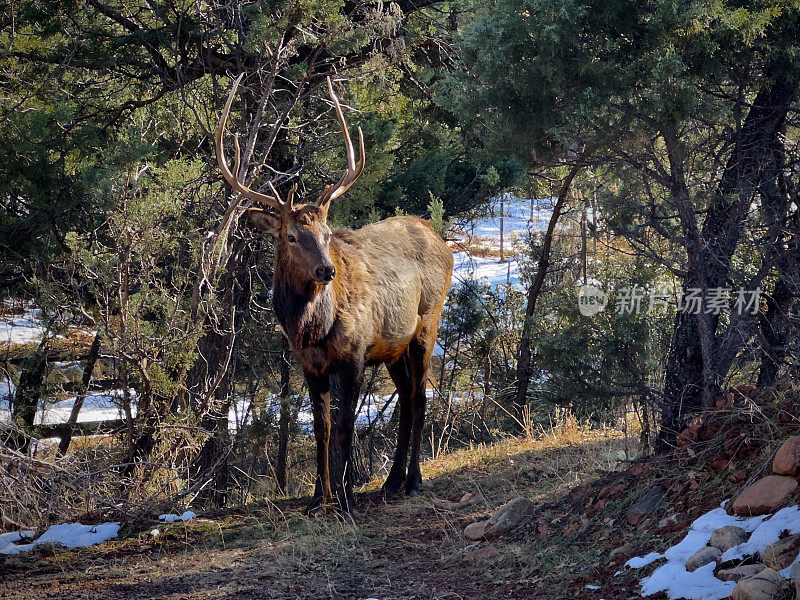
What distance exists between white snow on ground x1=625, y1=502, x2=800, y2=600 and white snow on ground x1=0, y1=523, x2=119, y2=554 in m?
4.37

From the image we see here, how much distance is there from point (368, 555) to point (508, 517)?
1113 mm

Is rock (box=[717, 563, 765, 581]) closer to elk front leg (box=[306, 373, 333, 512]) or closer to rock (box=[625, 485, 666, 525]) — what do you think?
rock (box=[625, 485, 666, 525])

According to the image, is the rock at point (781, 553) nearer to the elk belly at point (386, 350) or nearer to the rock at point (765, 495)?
the rock at point (765, 495)

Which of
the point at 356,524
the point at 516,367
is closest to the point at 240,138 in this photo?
the point at 356,524

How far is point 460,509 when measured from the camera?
7.57 meters

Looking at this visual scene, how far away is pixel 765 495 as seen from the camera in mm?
4871

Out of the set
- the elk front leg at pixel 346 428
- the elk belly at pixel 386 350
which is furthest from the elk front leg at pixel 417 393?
the elk front leg at pixel 346 428

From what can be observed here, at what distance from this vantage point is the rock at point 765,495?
4805 millimetres

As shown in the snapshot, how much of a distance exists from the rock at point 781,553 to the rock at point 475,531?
96.6 inches

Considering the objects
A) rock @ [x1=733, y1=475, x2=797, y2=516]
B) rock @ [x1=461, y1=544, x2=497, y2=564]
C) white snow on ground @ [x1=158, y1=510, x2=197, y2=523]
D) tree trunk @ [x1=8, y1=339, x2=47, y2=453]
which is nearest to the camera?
rock @ [x1=733, y1=475, x2=797, y2=516]

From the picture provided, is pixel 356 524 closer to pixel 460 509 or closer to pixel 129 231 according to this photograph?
pixel 460 509

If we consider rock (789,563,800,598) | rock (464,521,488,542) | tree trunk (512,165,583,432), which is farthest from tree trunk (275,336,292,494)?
rock (789,563,800,598)

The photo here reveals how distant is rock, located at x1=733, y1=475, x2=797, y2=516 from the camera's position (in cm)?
480

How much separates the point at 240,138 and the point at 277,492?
400cm
